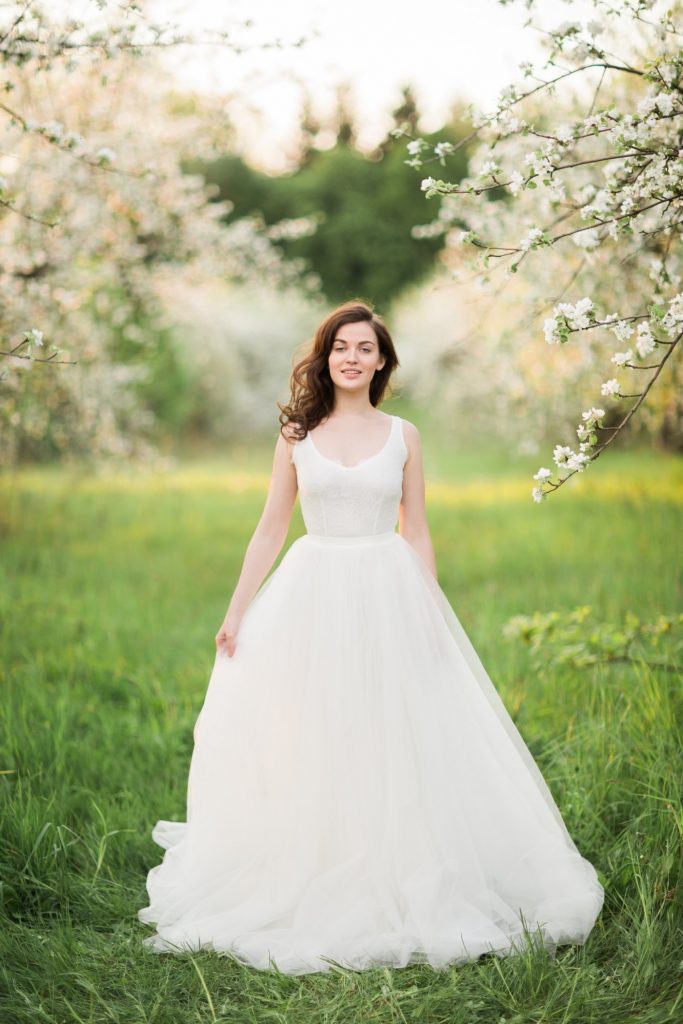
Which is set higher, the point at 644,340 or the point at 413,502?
the point at 644,340

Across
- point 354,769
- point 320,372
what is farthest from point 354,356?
point 354,769

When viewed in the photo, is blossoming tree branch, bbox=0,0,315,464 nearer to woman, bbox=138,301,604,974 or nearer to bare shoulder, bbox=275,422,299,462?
bare shoulder, bbox=275,422,299,462

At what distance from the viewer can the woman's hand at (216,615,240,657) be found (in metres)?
3.31

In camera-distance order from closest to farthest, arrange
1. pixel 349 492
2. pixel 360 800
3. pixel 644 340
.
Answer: pixel 644 340 → pixel 360 800 → pixel 349 492

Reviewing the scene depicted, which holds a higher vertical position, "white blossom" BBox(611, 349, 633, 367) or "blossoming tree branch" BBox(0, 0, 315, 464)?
"blossoming tree branch" BBox(0, 0, 315, 464)

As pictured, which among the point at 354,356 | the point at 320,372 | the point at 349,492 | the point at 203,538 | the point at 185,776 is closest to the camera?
the point at 349,492

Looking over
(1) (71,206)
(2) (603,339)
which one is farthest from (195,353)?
(2) (603,339)

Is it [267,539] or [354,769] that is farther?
[267,539]

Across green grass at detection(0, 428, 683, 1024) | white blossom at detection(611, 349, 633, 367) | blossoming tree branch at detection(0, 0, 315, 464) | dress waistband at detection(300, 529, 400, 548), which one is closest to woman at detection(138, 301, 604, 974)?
dress waistband at detection(300, 529, 400, 548)

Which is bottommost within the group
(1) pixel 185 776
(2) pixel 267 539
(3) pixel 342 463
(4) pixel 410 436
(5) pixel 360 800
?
(1) pixel 185 776

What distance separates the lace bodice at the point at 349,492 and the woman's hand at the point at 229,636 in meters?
0.44

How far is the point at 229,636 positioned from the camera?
3.31m

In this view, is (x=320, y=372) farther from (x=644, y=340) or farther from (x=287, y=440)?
(x=644, y=340)

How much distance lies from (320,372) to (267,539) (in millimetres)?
675
